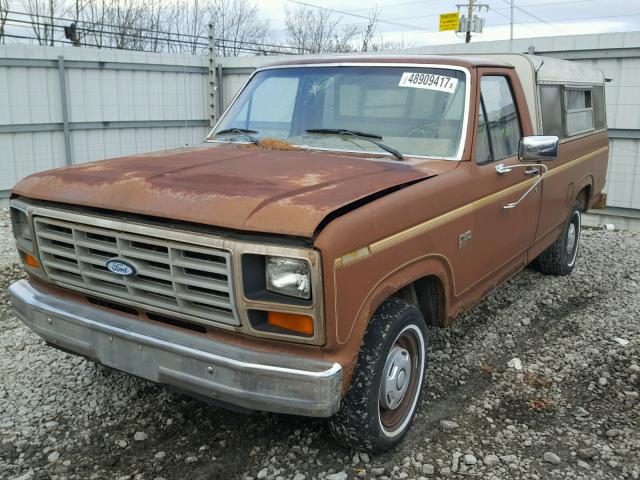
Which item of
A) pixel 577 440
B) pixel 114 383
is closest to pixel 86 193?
pixel 114 383

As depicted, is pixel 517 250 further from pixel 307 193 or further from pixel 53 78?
pixel 53 78

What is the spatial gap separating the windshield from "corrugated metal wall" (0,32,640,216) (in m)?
5.92

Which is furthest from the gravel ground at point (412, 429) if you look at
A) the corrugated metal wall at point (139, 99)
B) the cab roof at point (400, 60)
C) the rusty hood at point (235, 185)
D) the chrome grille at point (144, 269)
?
the corrugated metal wall at point (139, 99)

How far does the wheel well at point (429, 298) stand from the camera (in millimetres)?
3508

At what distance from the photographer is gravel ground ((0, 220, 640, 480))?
3.15 metres

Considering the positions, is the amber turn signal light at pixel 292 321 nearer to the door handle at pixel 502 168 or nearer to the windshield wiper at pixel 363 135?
the windshield wiper at pixel 363 135

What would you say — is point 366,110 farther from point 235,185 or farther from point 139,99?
point 139,99

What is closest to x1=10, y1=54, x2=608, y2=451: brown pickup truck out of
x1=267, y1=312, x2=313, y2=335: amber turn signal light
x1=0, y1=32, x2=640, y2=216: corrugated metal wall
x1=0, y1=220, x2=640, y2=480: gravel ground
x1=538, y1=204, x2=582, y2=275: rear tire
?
x1=267, y1=312, x2=313, y2=335: amber turn signal light

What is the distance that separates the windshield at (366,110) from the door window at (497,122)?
0.81 ft

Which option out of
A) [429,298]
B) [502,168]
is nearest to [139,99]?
[502,168]

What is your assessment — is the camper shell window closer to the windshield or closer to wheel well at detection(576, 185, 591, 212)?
wheel well at detection(576, 185, 591, 212)

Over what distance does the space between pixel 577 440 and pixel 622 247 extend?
508 centimetres

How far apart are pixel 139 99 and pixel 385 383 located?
947 cm

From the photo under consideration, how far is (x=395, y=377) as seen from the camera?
321 cm
